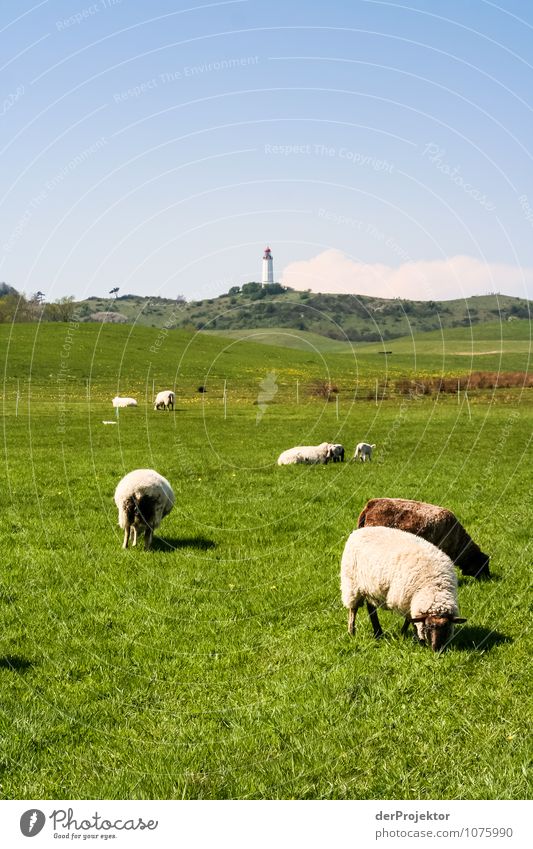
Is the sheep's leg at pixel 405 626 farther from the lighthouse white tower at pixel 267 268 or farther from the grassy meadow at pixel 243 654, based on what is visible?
the lighthouse white tower at pixel 267 268

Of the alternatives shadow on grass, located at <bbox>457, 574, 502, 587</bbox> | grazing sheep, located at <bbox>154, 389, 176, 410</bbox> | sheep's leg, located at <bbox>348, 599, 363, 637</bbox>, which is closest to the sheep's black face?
sheep's leg, located at <bbox>348, 599, 363, 637</bbox>

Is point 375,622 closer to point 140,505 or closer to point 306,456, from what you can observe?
point 140,505

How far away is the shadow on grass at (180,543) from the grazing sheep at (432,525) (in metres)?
3.98

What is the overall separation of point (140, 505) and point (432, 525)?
5741 millimetres

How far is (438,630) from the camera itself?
9062 millimetres

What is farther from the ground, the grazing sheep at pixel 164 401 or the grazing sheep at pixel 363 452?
the grazing sheep at pixel 164 401

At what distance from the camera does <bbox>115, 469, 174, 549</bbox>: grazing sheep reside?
14688mm

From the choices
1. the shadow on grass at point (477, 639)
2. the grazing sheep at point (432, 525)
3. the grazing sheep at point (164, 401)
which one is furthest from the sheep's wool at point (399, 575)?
the grazing sheep at point (164, 401)

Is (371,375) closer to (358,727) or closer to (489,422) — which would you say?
(489,422)

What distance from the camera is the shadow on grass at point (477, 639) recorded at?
9312mm

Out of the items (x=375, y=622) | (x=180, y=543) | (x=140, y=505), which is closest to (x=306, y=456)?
(x=180, y=543)

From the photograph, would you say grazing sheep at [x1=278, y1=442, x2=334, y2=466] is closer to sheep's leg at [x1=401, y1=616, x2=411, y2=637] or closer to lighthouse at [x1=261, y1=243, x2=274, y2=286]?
lighthouse at [x1=261, y1=243, x2=274, y2=286]

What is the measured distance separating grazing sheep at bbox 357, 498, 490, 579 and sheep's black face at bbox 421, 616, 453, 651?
2.74 metres
